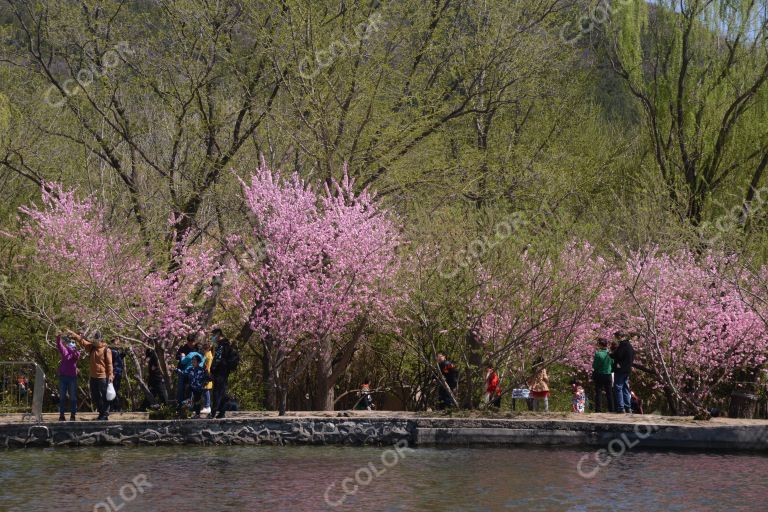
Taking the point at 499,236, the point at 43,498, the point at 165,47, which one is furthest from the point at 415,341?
the point at 43,498

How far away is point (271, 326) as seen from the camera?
22078mm

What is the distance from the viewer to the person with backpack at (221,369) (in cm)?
2017

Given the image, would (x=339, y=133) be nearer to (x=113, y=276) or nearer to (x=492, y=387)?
(x=113, y=276)

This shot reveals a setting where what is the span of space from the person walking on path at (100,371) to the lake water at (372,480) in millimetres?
1171

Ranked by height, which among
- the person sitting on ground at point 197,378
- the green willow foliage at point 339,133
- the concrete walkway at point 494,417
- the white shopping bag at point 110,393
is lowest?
the concrete walkway at point 494,417

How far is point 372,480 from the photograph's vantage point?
1494 centimetres

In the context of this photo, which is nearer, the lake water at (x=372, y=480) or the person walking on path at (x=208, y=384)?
the lake water at (x=372, y=480)

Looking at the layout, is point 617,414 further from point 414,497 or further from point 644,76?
point 644,76

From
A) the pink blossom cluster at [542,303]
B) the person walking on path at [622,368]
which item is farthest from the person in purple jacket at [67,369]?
the person walking on path at [622,368]

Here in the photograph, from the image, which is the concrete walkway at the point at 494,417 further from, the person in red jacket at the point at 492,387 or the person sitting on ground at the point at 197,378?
the person in red jacket at the point at 492,387

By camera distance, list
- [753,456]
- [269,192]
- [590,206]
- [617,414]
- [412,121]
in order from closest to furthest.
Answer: [753,456], [617,414], [269,192], [412,121], [590,206]

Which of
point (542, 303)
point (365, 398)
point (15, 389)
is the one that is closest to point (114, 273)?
point (15, 389)

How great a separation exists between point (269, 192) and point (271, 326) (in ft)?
9.65

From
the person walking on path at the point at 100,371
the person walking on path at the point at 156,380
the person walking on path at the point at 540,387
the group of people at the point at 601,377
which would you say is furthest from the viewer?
the person walking on path at the point at 540,387
